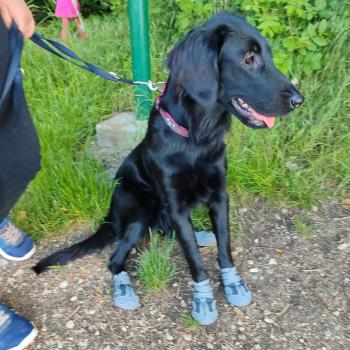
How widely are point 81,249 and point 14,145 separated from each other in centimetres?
72

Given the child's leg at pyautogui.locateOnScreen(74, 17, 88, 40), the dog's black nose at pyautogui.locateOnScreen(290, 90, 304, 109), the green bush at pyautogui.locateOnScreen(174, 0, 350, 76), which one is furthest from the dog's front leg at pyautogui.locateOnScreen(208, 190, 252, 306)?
the child's leg at pyautogui.locateOnScreen(74, 17, 88, 40)

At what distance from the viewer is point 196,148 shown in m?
1.90

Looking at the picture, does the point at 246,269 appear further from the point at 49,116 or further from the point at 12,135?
the point at 49,116

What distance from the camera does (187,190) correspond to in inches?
77.5

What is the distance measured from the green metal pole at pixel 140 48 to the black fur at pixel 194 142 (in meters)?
0.61

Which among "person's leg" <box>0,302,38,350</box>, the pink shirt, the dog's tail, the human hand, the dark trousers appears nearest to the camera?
the human hand

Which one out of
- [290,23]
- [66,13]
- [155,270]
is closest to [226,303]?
[155,270]

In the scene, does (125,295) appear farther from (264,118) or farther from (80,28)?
(80,28)

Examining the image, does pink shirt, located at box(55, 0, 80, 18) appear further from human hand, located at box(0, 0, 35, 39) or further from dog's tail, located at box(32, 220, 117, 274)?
human hand, located at box(0, 0, 35, 39)

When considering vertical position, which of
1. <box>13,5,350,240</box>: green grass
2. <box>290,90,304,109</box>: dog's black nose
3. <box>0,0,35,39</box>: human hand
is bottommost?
<box>13,5,350,240</box>: green grass

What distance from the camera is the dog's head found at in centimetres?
167

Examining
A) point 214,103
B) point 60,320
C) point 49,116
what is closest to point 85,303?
point 60,320

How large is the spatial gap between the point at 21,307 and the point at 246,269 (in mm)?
1045

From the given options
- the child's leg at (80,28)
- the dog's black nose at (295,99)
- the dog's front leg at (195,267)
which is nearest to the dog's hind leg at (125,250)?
the dog's front leg at (195,267)
